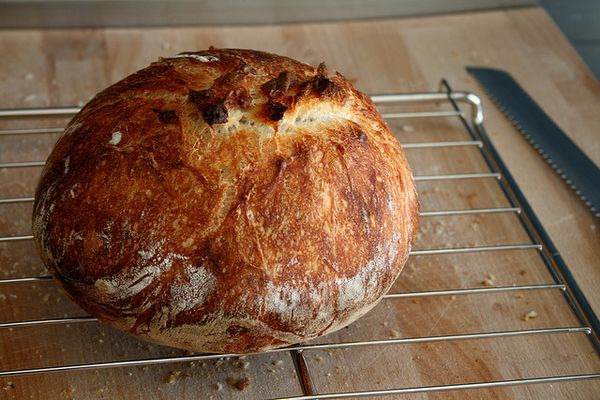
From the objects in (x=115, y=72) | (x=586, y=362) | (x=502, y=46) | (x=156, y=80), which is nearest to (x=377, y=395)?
(x=586, y=362)

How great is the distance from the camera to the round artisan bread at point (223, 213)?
140 centimetres

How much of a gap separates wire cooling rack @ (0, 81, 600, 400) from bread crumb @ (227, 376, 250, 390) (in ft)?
0.06

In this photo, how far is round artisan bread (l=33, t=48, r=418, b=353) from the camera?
140 centimetres

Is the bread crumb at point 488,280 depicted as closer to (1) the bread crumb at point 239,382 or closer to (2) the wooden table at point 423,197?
(2) the wooden table at point 423,197

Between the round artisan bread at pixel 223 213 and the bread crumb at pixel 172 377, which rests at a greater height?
the round artisan bread at pixel 223 213

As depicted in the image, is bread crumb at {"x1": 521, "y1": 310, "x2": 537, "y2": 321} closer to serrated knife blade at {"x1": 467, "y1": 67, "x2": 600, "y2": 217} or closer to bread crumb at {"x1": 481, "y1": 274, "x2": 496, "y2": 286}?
bread crumb at {"x1": 481, "y1": 274, "x2": 496, "y2": 286}

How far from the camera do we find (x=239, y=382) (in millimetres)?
1581

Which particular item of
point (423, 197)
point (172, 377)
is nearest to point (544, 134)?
point (423, 197)

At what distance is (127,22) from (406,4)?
0.89 meters

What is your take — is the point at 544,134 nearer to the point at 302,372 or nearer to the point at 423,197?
the point at 423,197

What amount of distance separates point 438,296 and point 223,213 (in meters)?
0.63

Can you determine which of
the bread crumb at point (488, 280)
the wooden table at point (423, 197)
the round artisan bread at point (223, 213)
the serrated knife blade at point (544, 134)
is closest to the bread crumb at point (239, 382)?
the wooden table at point (423, 197)

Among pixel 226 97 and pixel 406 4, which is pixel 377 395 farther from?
pixel 406 4

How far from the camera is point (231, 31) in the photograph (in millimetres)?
2645
